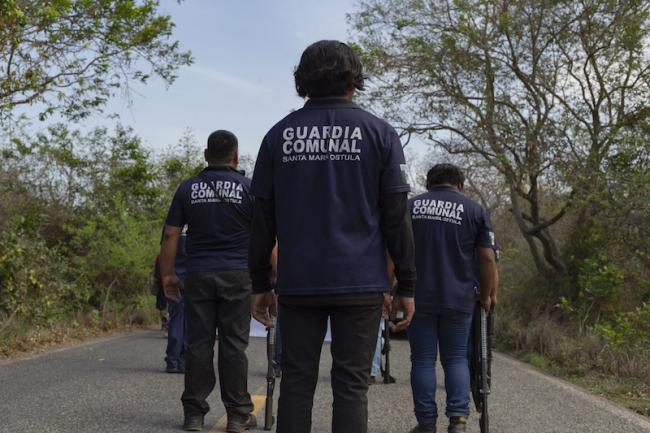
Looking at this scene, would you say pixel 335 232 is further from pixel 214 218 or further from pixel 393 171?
pixel 214 218

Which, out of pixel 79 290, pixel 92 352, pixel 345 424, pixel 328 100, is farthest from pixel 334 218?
pixel 79 290

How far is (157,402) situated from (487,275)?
3.08m

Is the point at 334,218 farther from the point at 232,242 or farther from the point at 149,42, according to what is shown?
the point at 149,42

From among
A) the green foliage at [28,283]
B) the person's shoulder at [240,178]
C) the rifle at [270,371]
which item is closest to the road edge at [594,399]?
the rifle at [270,371]

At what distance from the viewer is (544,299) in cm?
1802

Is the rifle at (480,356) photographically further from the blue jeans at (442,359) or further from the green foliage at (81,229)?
the green foliage at (81,229)

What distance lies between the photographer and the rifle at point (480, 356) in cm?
612

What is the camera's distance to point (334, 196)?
3.65 meters

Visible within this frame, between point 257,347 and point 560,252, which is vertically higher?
point 560,252

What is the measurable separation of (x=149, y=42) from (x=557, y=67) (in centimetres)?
861

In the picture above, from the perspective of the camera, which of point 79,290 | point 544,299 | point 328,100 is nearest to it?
point 328,100

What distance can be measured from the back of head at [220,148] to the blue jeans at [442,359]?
74.0 inches

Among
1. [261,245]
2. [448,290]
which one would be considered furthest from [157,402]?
[261,245]

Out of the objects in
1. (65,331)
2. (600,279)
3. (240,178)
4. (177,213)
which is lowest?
(65,331)
